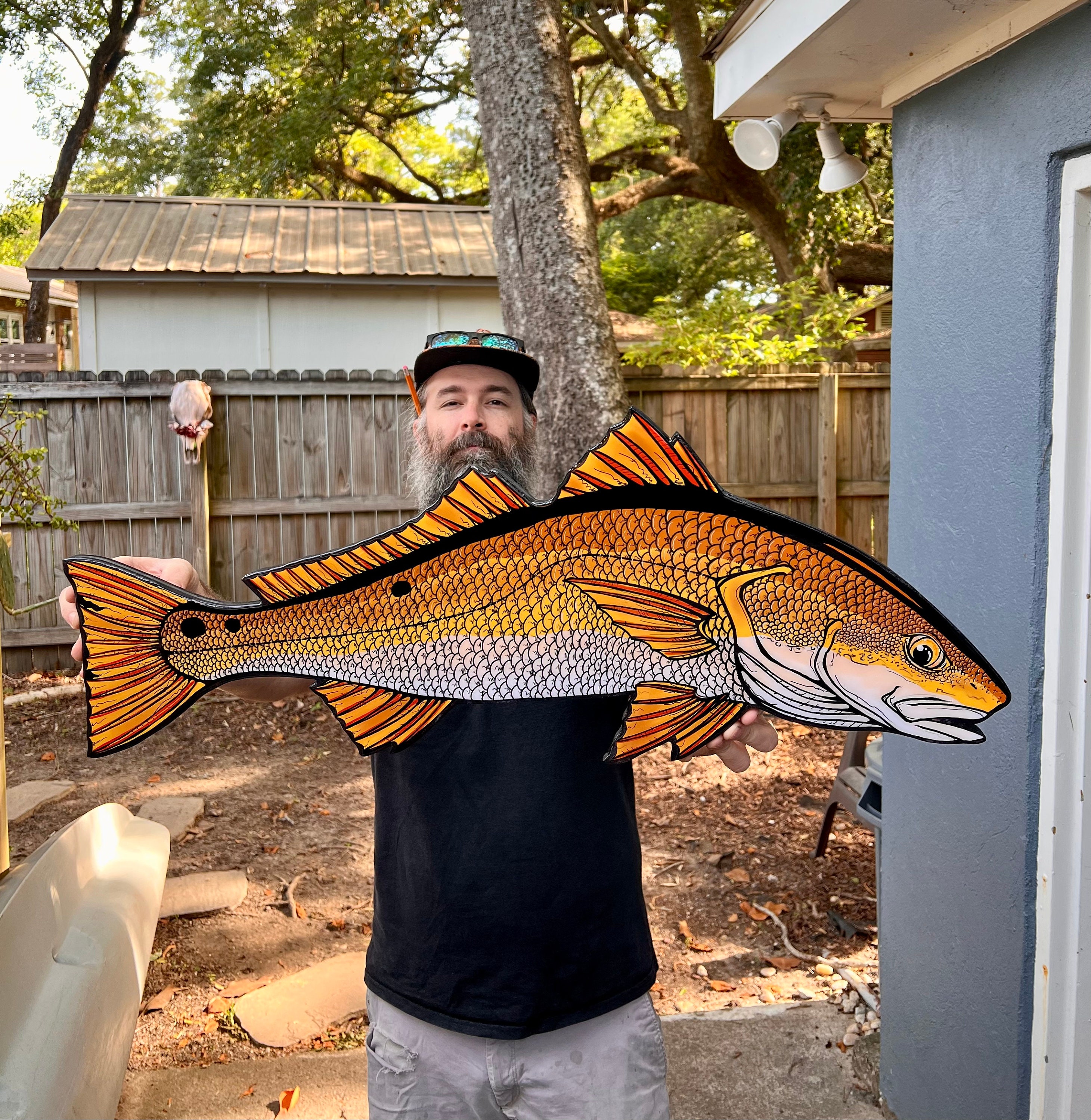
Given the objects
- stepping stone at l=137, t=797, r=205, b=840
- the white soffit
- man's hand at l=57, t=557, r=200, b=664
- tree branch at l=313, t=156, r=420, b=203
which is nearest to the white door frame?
the white soffit

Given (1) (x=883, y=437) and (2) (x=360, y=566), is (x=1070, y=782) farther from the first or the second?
(1) (x=883, y=437)

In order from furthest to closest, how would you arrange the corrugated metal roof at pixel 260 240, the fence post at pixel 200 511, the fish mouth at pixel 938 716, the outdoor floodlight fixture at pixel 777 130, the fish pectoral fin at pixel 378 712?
the corrugated metal roof at pixel 260 240 < the fence post at pixel 200 511 < the outdoor floodlight fixture at pixel 777 130 < the fish pectoral fin at pixel 378 712 < the fish mouth at pixel 938 716

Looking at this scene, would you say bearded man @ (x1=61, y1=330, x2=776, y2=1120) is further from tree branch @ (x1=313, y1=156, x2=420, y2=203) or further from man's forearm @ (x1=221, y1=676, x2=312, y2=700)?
tree branch @ (x1=313, y1=156, x2=420, y2=203)

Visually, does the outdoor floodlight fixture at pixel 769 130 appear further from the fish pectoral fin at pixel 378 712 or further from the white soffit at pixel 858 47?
the fish pectoral fin at pixel 378 712

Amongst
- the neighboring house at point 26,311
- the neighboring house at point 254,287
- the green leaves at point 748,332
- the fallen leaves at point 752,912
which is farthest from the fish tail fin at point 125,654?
the neighboring house at point 26,311

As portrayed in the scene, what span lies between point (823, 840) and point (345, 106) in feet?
38.9

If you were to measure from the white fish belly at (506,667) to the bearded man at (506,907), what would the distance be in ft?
1.26

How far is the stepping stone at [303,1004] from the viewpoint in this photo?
3449 millimetres

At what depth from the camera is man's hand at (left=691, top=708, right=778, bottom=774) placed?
1426 mm

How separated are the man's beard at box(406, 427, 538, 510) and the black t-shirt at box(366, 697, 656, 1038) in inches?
15.9

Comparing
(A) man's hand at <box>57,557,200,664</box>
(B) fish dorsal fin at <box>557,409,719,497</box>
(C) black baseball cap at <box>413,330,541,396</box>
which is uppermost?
(C) black baseball cap at <box>413,330,541,396</box>

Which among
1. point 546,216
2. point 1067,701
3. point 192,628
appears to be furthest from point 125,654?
point 546,216

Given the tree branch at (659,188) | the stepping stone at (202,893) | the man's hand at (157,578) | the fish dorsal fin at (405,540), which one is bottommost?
the stepping stone at (202,893)

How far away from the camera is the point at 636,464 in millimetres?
1336
